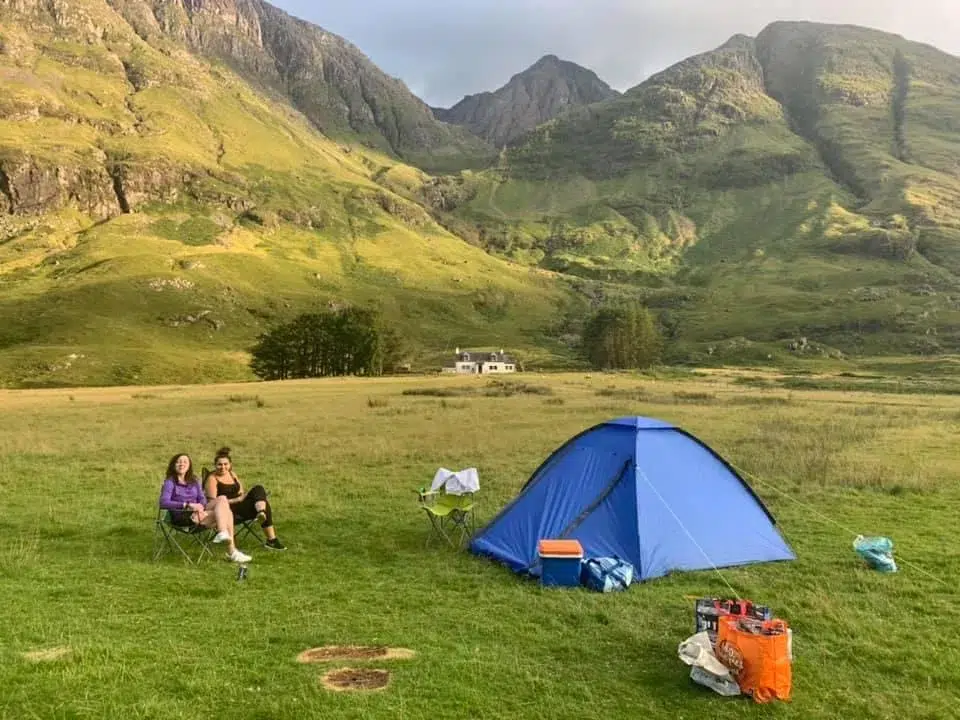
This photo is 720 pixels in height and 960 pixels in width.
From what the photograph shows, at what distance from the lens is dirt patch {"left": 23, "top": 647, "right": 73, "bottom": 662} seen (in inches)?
331

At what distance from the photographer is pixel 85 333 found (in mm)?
154375

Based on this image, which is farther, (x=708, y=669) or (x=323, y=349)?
(x=323, y=349)

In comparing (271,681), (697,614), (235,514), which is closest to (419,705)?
(271,681)

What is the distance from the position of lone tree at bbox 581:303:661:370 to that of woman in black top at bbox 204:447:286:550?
125 meters

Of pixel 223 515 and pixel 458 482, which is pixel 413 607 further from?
pixel 458 482

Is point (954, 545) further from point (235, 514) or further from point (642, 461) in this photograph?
point (235, 514)

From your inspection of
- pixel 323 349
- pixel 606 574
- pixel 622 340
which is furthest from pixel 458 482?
pixel 622 340

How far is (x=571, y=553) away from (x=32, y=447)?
25016 mm

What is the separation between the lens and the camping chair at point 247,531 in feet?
47.3

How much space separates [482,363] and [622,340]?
28666 millimetres

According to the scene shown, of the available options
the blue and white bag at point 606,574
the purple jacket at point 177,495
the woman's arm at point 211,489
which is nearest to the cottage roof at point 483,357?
the woman's arm at point 211,489

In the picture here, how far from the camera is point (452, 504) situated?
15172mm

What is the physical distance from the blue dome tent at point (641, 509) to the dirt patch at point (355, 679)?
4591mm

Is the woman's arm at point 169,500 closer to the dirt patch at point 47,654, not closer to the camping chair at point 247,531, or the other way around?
the camping chair at point 247,531
